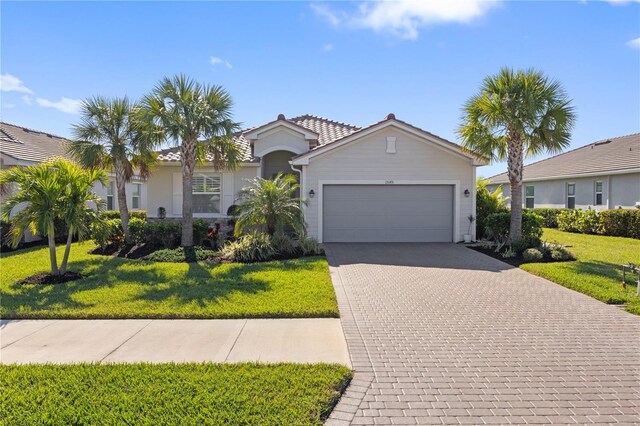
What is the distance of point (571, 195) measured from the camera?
2308 centimetres

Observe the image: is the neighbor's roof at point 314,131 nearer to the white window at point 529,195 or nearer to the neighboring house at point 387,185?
the neighboring house at point 387,185

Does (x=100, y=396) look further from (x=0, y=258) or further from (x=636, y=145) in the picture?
(x=636, y=145)

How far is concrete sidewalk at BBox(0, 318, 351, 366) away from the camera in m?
4.91

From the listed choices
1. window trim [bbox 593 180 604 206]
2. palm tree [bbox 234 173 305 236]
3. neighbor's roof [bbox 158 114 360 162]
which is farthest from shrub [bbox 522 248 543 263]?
window trim [bbox 593 180 604 206]

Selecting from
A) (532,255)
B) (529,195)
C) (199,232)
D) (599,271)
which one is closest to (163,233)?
(199,232)

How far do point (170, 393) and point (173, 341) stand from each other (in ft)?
5.32

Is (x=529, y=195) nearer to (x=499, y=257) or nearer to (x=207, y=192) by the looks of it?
(x=499, y=257)

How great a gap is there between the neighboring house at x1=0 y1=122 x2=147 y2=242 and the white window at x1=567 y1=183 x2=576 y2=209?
24639mm

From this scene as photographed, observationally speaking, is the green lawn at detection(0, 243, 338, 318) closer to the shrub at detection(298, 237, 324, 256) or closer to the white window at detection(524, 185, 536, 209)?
the shrub at detection(298, 237, 324, 256)

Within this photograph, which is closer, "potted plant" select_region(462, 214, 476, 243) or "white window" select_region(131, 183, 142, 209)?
"potted plant" select_region(462, 214, 476, 243)

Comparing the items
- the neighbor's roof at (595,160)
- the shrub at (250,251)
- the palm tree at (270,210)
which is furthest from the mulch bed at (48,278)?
the neighbor's roof at (595,160)

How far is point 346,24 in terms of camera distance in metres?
10.8

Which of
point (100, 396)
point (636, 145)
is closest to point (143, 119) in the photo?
point (100, 396)

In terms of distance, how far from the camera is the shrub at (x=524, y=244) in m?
12.4
